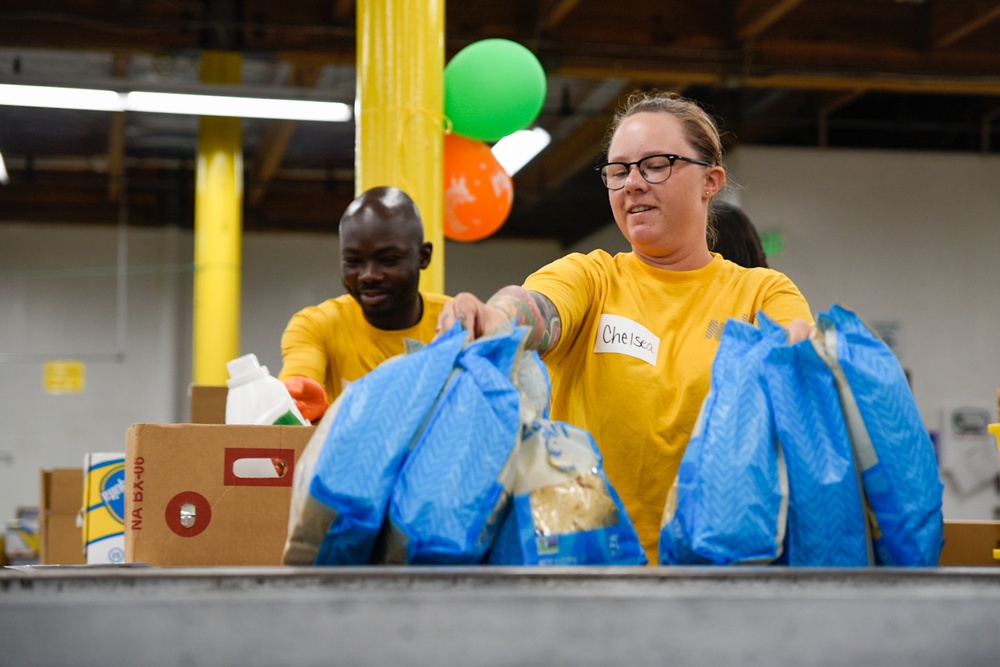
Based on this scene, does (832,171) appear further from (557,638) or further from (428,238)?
(557,638)

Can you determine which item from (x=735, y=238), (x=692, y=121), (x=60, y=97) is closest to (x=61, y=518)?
(x=735, y=238)

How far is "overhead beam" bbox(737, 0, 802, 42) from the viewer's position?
6.08m

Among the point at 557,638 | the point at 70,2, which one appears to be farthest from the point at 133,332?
the point at 557,638

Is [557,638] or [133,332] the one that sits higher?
[133,332]

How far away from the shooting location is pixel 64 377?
10.3 m

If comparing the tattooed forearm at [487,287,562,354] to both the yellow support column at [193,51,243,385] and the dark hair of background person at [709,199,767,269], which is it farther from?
the yellow support column at [193,51,243,385]

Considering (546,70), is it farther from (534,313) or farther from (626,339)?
(534,313)

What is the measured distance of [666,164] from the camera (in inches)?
62.9

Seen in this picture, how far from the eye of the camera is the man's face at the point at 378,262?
2625mm

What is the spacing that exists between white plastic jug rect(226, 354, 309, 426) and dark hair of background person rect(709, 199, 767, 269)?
0.99 metres

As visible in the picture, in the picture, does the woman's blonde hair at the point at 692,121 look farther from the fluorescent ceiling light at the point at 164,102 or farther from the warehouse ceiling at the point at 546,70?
the fluorescent ceiling light at the point at 164,102

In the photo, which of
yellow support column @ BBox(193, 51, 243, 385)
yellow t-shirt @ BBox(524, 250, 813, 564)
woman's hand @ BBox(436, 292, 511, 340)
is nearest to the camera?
woman's hand @ BBox(436, 292, 511, 340)

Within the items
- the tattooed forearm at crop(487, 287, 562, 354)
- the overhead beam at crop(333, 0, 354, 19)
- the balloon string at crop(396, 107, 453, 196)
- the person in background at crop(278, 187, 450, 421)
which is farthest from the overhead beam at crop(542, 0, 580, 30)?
the tattooed forearm at crop(487, 287, 562, 354)

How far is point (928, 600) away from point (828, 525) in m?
0.18
